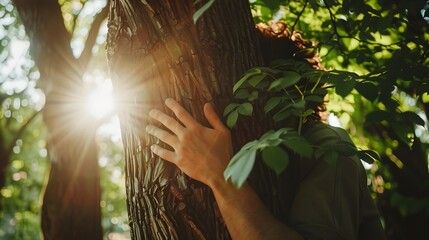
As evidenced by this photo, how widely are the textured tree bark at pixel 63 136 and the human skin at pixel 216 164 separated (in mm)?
3195

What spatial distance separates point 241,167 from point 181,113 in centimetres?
67

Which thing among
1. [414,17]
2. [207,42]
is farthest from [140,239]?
[414,17]

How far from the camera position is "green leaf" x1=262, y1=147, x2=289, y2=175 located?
0.87 meters

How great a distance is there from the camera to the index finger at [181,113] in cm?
146

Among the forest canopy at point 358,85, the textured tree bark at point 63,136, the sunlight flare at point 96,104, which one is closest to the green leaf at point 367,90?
the forest canopy at point 358,85

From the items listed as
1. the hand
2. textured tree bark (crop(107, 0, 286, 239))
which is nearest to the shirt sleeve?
textured tree bark (crop(107, 0, 286, 239))

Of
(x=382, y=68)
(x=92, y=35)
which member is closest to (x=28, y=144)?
(x=92, y=35)

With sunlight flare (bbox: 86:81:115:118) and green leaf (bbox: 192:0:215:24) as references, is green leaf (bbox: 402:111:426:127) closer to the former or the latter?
green leaf (bbox: 192:0:215:24)

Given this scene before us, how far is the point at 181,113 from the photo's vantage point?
1.48 m

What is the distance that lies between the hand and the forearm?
6 centimetres

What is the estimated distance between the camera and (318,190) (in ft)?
4.73

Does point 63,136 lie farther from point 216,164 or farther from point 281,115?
point 281,115

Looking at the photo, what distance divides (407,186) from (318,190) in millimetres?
4977

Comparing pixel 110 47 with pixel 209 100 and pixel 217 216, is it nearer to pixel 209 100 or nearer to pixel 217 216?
pixel 209 100
